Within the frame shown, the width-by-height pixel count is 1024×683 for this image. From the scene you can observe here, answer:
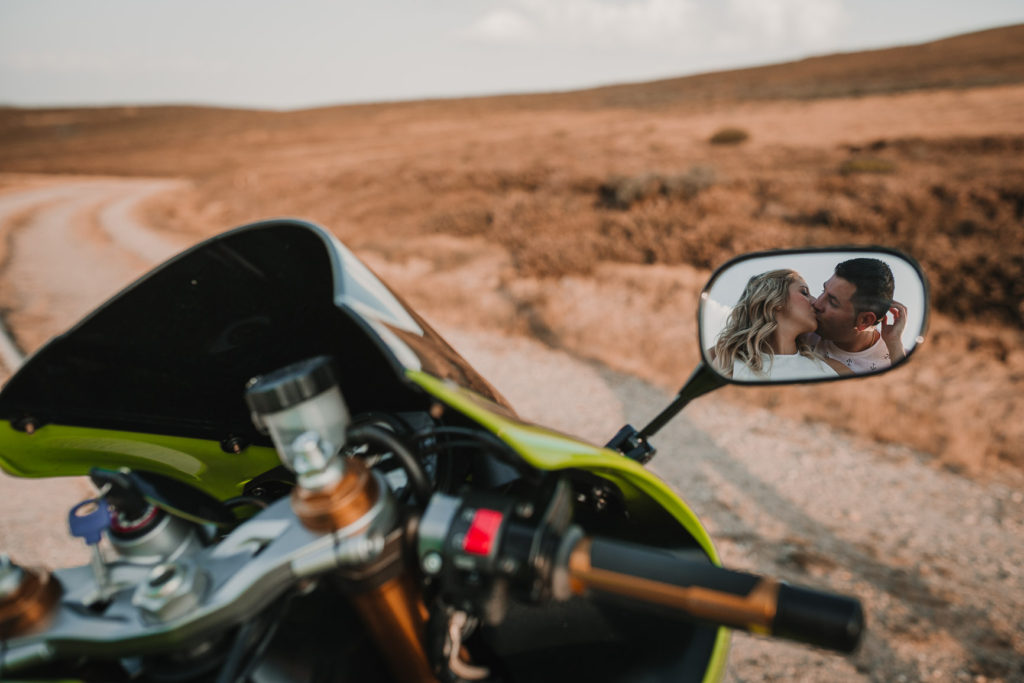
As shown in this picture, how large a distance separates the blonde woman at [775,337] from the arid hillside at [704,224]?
4066mm

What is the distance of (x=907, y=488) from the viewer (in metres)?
4.29

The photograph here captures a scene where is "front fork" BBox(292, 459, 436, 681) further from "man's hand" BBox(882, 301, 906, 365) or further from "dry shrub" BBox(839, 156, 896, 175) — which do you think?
"dry shrub" BBox(839, 156, 896, 175)

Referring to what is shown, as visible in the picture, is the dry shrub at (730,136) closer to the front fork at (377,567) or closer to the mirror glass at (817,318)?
the mirror glass at (817,318)

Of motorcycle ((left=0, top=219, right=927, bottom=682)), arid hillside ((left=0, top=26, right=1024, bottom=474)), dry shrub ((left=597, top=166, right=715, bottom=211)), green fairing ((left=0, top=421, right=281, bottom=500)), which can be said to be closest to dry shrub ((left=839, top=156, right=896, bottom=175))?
arid hillside ((left=0, top=26, right=1024, bottom=474))

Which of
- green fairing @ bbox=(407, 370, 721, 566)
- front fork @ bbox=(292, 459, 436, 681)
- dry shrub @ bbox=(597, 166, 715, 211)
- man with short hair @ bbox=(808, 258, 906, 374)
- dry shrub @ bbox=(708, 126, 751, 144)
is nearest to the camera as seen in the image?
front fork @ bbox=(292, 459, 436, 681)

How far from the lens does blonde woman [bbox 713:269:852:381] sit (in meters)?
1.48

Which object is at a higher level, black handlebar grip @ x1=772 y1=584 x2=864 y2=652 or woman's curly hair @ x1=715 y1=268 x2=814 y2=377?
woman's curly hair @ x1=715 y1=268 x2=814 y2=377

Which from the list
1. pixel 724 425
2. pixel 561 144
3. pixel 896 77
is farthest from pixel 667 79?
pixel 724 425

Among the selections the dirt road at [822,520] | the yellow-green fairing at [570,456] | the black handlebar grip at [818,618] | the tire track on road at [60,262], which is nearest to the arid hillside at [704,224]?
the dirt road at [822,520]

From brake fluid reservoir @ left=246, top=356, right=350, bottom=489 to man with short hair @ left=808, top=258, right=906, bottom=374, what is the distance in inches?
43.5

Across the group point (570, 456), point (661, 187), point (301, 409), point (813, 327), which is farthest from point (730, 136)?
point (301, 409)

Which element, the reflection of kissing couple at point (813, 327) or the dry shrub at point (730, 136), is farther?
the dry shrub at point (730, 136)

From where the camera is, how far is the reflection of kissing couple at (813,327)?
1.41 meters

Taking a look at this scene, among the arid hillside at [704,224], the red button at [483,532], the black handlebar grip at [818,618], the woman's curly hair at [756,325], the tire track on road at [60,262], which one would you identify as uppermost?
the woman's curly hair at [756,325]
